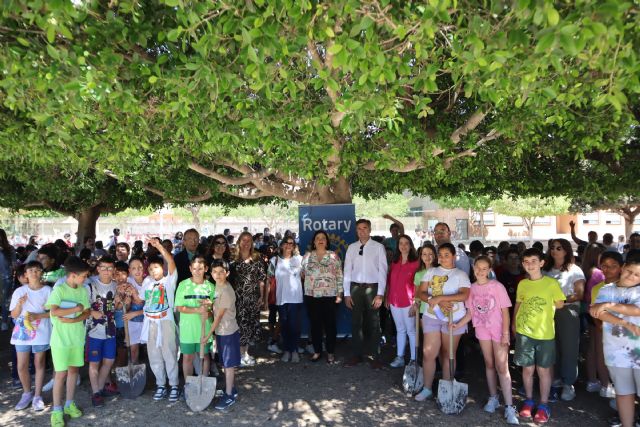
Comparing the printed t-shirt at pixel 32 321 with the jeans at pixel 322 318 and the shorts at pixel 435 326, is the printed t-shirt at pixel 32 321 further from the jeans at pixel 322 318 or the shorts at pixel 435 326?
the shorts at pixel 435 326

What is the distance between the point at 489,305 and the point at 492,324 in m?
0.19

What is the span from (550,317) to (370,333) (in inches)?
103

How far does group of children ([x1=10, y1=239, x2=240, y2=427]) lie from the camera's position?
4699 mm

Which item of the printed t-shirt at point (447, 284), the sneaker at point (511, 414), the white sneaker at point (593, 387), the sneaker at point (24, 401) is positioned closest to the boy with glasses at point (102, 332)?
the sneaker at point (24, 401)

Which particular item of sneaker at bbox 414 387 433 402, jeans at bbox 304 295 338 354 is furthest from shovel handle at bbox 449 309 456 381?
jeans at bbox 304 295 338 354

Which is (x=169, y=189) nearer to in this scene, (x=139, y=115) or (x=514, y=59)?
(x=139, y=115)

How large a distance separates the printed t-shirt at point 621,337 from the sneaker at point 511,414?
1031 millimetres

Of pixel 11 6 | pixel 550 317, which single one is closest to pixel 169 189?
pixel 11 6

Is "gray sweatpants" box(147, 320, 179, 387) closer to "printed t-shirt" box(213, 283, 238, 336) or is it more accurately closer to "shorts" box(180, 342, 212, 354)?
"shorts" box(180, 342, 212, 354)

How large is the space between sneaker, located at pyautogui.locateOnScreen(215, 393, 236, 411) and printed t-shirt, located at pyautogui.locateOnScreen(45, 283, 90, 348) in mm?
1590

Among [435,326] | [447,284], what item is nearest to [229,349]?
[435,326]

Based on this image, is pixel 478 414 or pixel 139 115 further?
pixel 139 115

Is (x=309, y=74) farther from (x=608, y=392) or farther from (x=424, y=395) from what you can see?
(x=608, y=392)

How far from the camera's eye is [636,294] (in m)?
3.96
